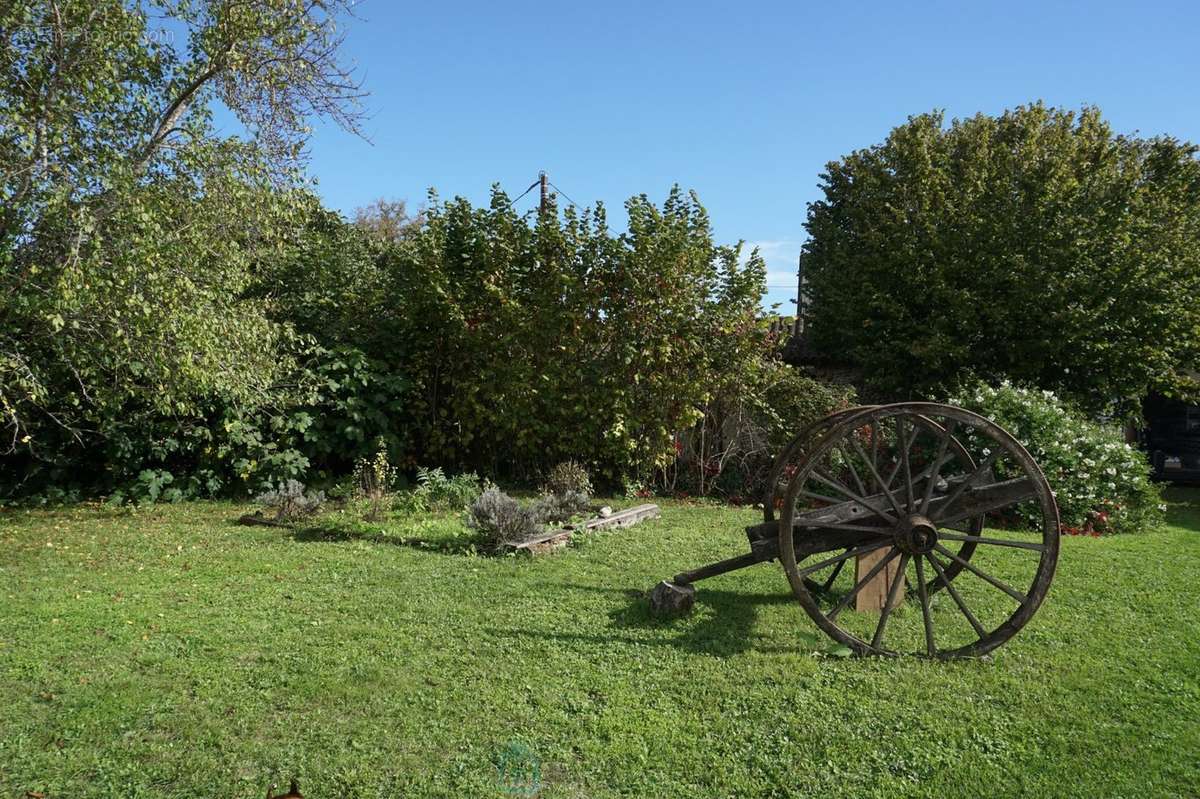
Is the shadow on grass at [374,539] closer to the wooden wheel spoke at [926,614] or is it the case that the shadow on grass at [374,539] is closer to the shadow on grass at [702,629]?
the shadow on grass at [702,629]

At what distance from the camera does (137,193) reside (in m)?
6.45

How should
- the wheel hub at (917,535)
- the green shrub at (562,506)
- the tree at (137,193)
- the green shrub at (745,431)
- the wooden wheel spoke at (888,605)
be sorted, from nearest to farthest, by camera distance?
the wooden wheel spoke at (888,605) < the wheel hub at (917,535) < the tree at (137,193) < the green shrub at (562,506) < the green shrub at (745,431)

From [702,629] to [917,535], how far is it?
4.97 feet

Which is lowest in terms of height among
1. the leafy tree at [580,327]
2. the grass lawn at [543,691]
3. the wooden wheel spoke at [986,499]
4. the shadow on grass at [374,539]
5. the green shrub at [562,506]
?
the grass lawn at [543,691]

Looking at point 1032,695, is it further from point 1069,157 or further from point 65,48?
point 1069,157

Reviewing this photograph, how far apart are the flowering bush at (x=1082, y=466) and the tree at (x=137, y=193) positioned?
9309 mm

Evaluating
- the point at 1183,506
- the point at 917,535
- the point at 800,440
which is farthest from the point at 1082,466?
the point at 917,535

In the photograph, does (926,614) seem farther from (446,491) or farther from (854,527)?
(446,491)

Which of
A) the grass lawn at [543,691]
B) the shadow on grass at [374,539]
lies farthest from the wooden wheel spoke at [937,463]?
the shadow on grass at [374,539]

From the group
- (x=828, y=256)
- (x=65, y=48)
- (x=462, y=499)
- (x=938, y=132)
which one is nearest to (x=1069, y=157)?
(x=938, y=132)

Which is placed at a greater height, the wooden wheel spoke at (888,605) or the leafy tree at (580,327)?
the leafy tree at (580,327)

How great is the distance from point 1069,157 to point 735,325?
8943 millimetres

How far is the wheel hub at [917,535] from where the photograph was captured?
441 centimetres

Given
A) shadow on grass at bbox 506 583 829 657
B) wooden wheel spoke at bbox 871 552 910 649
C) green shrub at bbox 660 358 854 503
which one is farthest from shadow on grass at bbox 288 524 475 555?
green shrub at bbox 660 358 854 503
